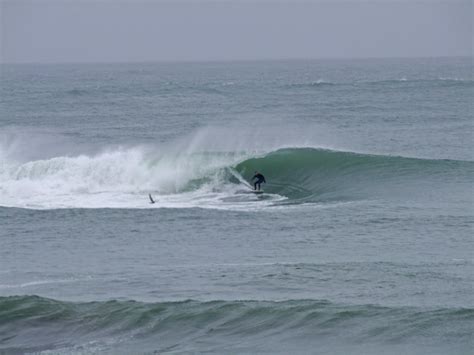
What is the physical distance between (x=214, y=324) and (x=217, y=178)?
51.9ft

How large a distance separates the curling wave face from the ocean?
0.33 feet

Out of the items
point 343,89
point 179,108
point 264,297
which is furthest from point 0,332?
point 343,89

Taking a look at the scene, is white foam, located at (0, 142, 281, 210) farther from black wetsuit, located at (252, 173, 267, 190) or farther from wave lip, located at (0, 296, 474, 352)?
wave lip, located at (0, 296, 474, 352)

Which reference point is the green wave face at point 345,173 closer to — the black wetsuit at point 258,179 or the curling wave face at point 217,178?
the curling wave face at point 217,178

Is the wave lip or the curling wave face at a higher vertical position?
the curling wave face

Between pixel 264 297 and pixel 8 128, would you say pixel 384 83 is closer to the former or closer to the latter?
pixel 8 128

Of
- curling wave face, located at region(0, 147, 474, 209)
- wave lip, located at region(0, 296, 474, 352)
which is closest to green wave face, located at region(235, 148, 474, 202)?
curling wave face, located at region(0, 147, 474, 209)

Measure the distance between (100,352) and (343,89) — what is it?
65.9 meters

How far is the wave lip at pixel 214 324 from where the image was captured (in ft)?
49.1

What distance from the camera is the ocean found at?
50.7 feet

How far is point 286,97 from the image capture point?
240 ft

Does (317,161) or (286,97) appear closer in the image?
(317,161)

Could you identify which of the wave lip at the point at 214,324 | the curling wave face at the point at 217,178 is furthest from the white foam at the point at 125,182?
the wave lip at the point at 214,324

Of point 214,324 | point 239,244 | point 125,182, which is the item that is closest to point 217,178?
point 125,182
